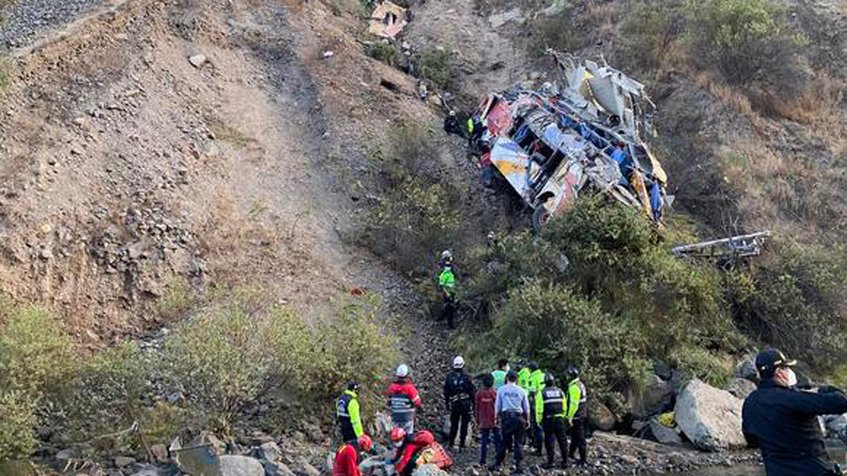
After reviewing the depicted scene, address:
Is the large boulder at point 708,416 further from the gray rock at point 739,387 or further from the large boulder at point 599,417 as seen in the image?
the large boulder at point 599,417

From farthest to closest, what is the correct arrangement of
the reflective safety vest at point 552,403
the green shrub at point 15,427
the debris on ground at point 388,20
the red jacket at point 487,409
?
the debris on ground at point 388,20 → the red jacket at point 487,409 → the reflective safety vest at point 552,403 → the green shrub at point 15,427

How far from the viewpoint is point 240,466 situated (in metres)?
10.3

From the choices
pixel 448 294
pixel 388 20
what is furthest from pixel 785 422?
pixel 388 20

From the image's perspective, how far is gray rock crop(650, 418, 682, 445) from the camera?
1262 centimetres

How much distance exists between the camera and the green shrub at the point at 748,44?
22297 millimetres

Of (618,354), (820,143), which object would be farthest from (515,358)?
(820,143)

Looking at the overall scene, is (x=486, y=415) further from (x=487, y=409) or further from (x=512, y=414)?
(x=512, y=414)

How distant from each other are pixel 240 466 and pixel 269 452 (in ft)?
2.88

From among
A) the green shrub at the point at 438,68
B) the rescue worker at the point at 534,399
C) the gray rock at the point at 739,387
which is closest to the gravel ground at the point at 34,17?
the green shrub at the point at 438,68

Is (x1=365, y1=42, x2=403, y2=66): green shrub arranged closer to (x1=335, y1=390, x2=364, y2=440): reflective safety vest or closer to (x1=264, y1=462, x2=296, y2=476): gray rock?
(x1=335, y1=390, x2=364, y2=440): reflective safety vest

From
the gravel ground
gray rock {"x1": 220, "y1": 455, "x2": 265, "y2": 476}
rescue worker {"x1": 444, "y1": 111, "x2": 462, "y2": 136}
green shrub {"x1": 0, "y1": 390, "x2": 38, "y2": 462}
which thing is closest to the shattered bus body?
rescue worker {"x1": 444, "y1": 111, "x2": 462, "y2": 136}

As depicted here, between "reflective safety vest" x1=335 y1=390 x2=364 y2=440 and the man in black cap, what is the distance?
6.75 meters

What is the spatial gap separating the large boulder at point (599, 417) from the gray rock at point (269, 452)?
195 inches

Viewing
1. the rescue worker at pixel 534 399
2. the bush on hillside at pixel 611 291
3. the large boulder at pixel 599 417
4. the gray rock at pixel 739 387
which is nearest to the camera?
the rescue worker at pixel 534 399
